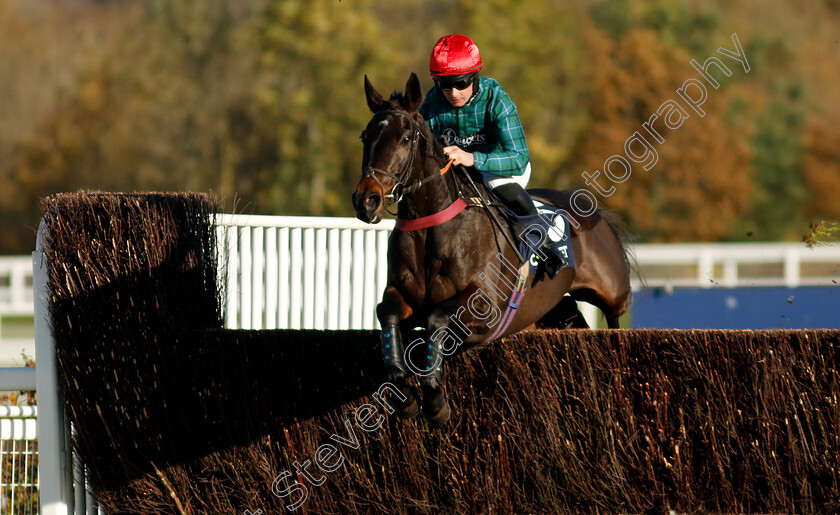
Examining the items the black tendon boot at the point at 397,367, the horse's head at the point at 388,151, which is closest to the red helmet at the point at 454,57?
the horse's head at the point at 388,151

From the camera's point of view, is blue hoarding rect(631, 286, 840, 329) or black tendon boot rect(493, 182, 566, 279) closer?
black tendon boot rect(493, 182, 566, 279)

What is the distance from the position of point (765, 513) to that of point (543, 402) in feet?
3.71

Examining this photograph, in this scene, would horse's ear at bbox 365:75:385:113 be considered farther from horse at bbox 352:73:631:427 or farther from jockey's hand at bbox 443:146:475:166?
jockey's hand at bbox 443:146:475:166

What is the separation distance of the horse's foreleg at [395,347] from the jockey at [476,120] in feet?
2.47

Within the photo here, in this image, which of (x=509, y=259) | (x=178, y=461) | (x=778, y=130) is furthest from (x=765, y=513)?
(x=778, y=130)

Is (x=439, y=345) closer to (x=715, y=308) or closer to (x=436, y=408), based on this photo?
(x=436, y=408)

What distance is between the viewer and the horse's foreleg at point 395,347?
13.9 feet

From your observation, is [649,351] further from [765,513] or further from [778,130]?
[778,130]

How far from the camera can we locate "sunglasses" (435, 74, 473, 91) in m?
4.76

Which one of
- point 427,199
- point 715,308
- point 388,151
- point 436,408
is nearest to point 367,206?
point 388,151

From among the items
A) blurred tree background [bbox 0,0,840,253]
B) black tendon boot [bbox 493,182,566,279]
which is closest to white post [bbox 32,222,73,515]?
black tendon boot [bbox 493,182,566,279]

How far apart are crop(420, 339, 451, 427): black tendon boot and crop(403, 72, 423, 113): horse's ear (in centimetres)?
104

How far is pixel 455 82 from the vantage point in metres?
4.77

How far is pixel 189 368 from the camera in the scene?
4770 mm
